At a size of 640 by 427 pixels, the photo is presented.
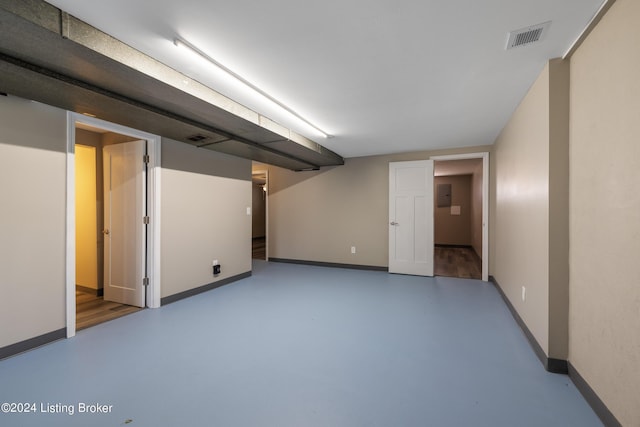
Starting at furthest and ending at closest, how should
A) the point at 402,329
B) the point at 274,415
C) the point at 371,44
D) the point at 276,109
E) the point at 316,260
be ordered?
1. the point at 316,260
2. the point at 276,109
3. the point at 402,329
4. the point at 371,44
5. the point at 274,415

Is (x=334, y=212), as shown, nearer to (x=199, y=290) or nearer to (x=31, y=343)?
(x=199, y=290)

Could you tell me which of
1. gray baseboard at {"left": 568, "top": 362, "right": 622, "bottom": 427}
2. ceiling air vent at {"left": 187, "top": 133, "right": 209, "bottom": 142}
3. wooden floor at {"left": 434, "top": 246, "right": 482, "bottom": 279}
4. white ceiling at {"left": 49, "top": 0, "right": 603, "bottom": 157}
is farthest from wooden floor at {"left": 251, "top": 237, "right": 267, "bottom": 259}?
gray baseboard at {"left": 568, "top": 362, "right": 622, "bottom": 427}

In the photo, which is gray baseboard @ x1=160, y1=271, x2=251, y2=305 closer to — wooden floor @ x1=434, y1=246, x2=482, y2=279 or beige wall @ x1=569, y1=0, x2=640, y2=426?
wooden floor @ x1=434, y1=246, x2=482, y2=279

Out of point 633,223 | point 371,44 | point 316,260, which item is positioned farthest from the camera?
point 316,260

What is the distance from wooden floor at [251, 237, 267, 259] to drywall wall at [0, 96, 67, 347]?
4.75m

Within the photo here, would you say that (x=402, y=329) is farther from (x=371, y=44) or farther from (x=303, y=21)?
(x=303, y=21)

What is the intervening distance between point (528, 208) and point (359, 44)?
2145 millimetres

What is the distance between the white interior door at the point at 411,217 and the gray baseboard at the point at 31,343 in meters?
4.74

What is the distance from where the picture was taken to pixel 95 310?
10.8 feet

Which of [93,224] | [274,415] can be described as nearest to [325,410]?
[274,415]

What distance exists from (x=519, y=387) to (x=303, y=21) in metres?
2.78

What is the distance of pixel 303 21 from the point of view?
162 cm

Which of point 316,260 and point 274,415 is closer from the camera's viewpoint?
point 274,415

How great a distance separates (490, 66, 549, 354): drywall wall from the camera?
83.6 inches
